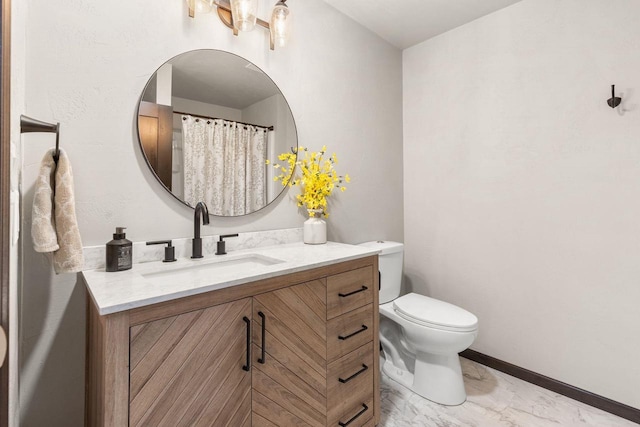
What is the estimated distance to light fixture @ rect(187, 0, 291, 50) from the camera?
146 centimetres

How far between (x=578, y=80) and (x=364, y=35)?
1.43 meters

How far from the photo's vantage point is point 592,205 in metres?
1.80

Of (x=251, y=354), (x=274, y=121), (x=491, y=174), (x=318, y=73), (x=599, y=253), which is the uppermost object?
(x=318, y=73)

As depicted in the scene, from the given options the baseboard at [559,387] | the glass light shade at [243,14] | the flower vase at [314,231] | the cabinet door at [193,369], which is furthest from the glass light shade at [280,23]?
the baseboard at [559,387]

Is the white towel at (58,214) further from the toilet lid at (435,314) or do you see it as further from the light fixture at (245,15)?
the toilet lid at (435,314)

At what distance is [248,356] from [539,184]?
79.7 inches

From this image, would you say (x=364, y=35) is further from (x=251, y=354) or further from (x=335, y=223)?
(x=251, y=354)

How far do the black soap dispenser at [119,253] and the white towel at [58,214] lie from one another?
20cm

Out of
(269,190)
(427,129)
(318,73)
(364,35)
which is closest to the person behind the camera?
(269,190)

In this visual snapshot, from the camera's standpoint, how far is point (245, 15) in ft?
4.84

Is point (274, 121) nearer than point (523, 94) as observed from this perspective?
Yes

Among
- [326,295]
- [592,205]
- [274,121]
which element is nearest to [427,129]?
[592,205]

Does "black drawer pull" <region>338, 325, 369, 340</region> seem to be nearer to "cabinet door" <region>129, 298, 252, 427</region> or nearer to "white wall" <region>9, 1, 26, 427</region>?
"cabinet door" <region>129, 298, 252, 427</region>

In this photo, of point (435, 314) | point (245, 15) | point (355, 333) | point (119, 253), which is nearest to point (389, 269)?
point (435, 314)
